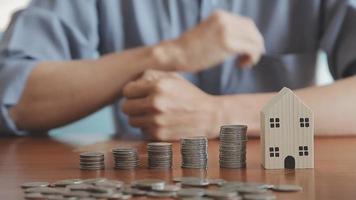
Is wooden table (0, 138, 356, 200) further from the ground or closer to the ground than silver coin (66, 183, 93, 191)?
further from the ground

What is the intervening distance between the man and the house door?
0.36 metres

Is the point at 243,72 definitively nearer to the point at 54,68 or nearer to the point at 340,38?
the point at 340,38

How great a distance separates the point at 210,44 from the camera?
128 cm

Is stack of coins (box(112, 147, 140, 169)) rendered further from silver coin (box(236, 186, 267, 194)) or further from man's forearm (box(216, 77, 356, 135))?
man's forearm (box(216, 77, 356, 135))

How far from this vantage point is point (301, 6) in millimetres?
1483

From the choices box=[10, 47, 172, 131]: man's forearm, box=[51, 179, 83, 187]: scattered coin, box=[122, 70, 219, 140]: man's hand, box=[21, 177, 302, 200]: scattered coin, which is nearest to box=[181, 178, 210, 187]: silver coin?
box=[21, 177, 302, 200]: scattered coin

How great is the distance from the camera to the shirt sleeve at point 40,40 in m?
1.28

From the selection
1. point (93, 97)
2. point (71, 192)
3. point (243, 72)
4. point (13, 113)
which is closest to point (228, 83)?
point (243, 72)

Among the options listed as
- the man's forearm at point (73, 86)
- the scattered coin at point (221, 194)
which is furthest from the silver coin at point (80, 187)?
the man's forearm at point (73, 86)

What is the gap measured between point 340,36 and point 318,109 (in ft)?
1.04

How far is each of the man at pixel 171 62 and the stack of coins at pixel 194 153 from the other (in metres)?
0.35

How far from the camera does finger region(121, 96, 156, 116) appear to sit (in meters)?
1.14

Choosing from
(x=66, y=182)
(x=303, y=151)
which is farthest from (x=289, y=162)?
(x=66, y=182)

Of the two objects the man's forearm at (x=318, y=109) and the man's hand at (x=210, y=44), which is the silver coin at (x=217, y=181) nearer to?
the man's forearm at (x=318, y=109)
